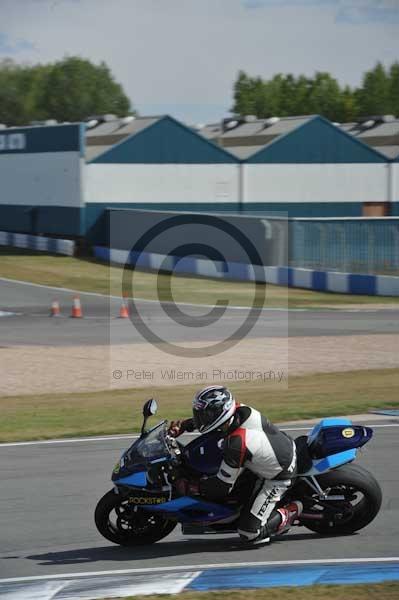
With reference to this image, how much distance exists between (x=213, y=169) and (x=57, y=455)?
1639 inches

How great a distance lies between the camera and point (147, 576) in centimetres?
813

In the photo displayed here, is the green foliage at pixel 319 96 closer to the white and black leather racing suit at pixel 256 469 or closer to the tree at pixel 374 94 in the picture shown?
the tree at pixel 374 94

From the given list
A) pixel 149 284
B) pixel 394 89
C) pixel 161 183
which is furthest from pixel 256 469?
pixel 394 89

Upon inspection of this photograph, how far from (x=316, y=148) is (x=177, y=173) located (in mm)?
8548

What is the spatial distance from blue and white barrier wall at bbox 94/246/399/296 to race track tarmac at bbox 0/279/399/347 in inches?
114

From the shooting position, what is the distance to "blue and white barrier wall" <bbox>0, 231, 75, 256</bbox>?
4847cm

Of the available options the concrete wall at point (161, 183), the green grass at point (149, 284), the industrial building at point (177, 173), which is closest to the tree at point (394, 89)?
the industrial building at point (177, 173)

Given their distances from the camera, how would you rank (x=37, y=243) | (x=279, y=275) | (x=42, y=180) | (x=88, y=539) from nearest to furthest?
(x=88, y=539) < (x=279, y=275) < (x=37, y=243) < (x=42, y=180)

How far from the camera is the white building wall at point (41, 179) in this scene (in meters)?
50.8

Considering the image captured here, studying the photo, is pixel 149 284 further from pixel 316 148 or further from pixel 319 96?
pixel 319 96

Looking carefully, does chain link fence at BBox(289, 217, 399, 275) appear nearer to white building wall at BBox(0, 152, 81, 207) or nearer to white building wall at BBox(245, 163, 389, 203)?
white building wall at BBox(0, 152, 81, 207)

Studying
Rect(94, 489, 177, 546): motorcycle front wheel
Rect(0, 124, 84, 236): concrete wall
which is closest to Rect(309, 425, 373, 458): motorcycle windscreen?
Rect(94, 489, 177, 546): motorcycle front wheel

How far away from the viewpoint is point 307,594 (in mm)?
7562

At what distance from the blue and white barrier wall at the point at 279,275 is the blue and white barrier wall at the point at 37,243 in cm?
523
